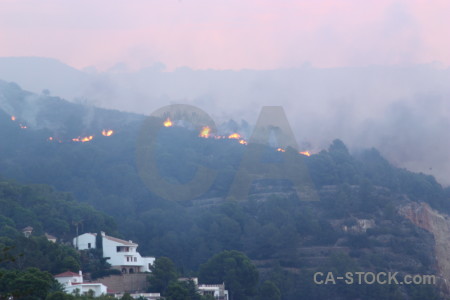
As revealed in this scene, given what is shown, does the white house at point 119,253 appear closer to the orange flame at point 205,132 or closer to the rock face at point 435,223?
the rock face at point 435,223

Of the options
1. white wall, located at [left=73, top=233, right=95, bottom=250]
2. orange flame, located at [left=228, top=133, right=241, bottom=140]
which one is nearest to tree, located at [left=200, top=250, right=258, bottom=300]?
white wall, located at [left=73, top=233, right=95, bottom=250]

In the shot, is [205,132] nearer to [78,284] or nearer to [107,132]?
[107,132]

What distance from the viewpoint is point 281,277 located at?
64.9 metres

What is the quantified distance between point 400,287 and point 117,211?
2621 cm

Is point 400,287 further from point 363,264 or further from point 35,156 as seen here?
point 35,156

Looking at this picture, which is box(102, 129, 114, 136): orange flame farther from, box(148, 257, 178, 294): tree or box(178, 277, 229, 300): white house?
box(148, 257, 178, 294): tree

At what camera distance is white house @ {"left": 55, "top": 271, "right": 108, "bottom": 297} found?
46.4 metres

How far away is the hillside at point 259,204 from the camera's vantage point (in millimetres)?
71688

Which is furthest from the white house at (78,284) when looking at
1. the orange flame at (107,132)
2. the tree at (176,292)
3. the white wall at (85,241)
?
the orange flame at (107,132)

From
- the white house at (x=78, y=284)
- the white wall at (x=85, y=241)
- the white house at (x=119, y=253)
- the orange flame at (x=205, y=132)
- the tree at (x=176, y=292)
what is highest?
the orange flame at (x=205, y=132)

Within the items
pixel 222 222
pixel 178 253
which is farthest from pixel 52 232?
pixel 222 222

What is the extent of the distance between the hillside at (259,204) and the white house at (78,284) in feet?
51.8

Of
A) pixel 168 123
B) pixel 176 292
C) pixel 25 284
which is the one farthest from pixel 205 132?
pixel 25 284

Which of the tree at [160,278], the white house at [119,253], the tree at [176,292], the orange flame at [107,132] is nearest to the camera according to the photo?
the tree at [176,292]
